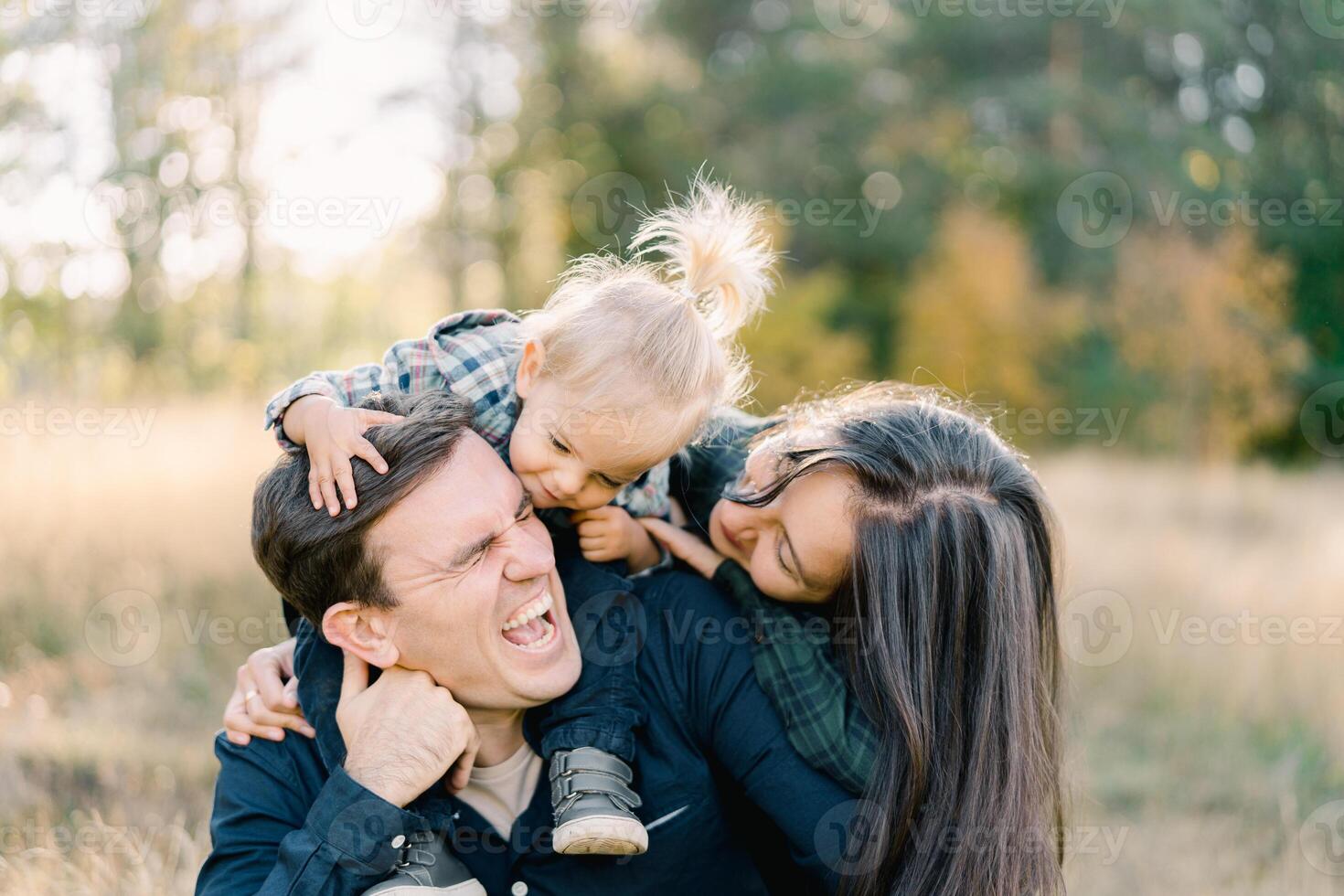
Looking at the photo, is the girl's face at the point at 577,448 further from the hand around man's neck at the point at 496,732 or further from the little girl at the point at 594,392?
the hand around man's neck at the point at 496,732

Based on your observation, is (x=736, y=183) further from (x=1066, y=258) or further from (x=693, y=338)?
(x=693, y=338)

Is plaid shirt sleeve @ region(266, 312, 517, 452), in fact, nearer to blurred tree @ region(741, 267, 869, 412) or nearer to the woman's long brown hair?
the woman's long brown hair

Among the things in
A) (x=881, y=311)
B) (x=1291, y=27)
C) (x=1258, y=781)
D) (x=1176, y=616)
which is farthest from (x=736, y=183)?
(x=1258, y=781)

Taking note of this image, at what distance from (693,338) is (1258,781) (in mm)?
4050

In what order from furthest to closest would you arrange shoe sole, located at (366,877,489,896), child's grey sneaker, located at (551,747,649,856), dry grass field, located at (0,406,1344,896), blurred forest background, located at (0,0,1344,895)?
blurred forest background, located at (0,0,1344,895)
dry grass field, located at (0,406,1344,896)
child's grey sneaker, located at (551,747,649,856)
shoe sole, located at (366,877,489,896)

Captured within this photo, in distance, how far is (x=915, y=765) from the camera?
2559 millimetres

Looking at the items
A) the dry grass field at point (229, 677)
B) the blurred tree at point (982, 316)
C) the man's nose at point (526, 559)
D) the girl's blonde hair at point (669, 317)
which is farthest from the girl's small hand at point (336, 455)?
the blurred tree at point (982, 316)

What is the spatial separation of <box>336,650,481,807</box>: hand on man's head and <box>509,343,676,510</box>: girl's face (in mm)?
567

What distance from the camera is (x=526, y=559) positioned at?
266 centimetres

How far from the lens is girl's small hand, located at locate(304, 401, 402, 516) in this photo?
2547mm

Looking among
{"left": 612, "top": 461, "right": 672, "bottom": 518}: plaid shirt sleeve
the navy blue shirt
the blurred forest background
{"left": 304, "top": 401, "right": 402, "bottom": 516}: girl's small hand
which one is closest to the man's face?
{"left": 304, "top": 401, "right": 402, "bottom": 516}: girl's small hand

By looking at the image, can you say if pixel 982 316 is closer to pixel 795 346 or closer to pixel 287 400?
pixel 795 346

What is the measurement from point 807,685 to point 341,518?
115 centimetres

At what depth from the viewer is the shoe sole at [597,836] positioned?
2.43 m
